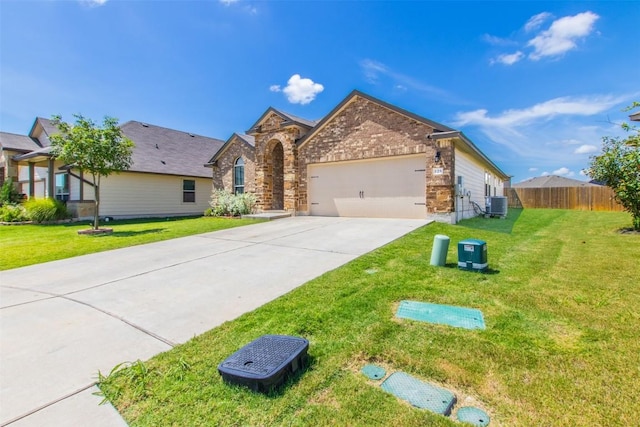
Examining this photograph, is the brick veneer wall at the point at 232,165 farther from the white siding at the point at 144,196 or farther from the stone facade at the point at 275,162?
the white siding at the point at 144,196

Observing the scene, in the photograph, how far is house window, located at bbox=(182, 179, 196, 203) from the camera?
19.2 metres

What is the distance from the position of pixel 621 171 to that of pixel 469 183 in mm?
5011

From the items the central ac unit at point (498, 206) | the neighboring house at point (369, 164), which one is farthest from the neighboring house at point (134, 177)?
the central ac unit at point (498, 206)

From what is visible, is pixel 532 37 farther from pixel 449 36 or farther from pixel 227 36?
pixel 227 36

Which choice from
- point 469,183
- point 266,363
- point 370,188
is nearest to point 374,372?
point 266,363

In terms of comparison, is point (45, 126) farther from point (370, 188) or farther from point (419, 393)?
point (419, 393)

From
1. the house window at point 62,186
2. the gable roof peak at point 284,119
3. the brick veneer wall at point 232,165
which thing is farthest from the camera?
the brick veneer wall at point 232,165

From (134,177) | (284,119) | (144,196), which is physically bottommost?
(144,196)

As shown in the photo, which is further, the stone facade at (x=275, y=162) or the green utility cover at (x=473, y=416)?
the stone facade at (x=275, y=162)

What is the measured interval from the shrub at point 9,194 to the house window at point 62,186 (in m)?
3.52

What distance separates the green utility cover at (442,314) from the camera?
315 centimetres

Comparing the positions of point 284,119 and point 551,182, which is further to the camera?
point 551,182

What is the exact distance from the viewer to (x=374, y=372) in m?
2.38

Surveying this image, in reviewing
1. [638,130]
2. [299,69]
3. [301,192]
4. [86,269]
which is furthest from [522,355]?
[299,69]
